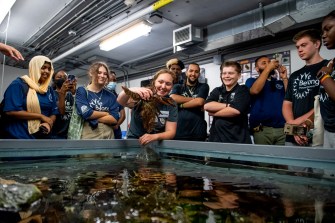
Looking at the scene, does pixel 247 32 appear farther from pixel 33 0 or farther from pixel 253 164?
Answer: pixel 33 0

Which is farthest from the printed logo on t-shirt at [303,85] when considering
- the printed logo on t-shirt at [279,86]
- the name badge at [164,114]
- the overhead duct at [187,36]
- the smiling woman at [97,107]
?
the overhead duct at [187,36]

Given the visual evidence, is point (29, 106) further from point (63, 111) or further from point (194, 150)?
point (194, 150)

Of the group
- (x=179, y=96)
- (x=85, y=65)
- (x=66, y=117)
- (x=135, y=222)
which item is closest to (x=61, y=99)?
(x=66, y=117)

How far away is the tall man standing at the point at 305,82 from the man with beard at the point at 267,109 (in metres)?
0.48

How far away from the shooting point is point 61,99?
10.9 ft

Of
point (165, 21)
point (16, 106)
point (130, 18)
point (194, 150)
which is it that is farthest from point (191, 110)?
point (165, 21)

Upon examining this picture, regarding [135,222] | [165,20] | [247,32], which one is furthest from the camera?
[165,20]

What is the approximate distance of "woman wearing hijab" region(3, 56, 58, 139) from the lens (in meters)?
2.60

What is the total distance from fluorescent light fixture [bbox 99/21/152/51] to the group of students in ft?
6.01

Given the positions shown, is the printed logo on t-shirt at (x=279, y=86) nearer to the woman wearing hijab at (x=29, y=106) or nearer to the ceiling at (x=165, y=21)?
the ceiling at (x=165, y=21)

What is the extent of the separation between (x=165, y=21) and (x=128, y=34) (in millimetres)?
834

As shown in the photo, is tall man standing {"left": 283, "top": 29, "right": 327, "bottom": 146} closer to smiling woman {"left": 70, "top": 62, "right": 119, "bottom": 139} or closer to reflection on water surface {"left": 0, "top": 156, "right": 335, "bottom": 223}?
reflection on water surface {"left": 0, "top": 156, "right": 335, "bottom": 223}

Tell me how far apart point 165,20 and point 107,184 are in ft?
13.8

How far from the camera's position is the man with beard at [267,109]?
10.3ft
